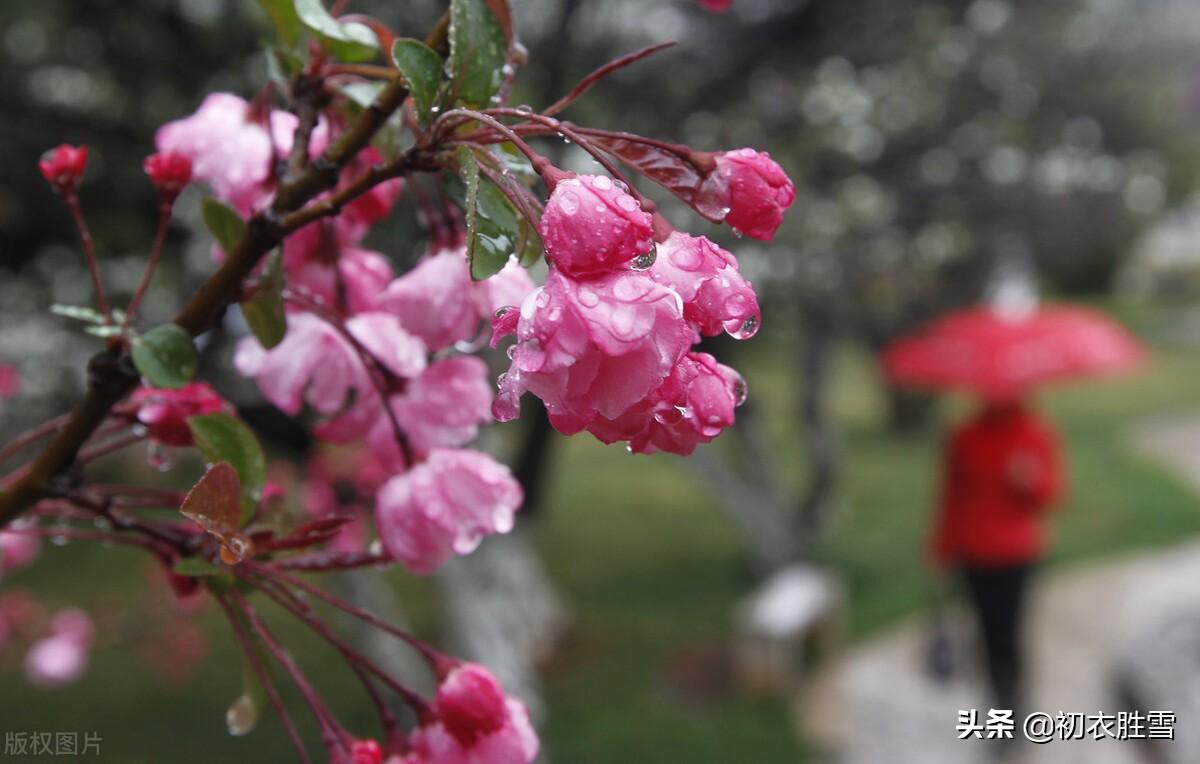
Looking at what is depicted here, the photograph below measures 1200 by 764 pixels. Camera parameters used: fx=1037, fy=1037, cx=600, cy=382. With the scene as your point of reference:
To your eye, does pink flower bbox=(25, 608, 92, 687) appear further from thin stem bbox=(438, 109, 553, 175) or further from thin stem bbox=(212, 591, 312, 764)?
thin stem bbox=(438, 109, 553, 175)

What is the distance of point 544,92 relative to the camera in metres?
3.44

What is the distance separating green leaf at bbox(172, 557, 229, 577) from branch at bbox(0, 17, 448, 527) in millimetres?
99

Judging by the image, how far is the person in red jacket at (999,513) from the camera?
3.71 meters

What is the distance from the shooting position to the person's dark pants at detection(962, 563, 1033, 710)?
154 inches

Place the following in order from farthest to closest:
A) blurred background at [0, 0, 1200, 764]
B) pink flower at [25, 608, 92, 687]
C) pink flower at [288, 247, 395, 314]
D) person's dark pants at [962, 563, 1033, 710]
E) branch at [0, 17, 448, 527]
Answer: person's dark pants at [962, 563, 1033, 710]
blurred background at [0, 0, 1200, 764]
pink flower at [25, 608, 92, 687]
pink flower at [288, 247, 395, 314]
branch at [0, 17, 448, 527]

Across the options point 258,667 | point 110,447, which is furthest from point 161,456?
point 258,667

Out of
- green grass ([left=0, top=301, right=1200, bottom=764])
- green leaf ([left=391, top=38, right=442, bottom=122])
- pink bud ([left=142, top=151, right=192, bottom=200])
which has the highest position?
green leaf ([left=391, top=38, right=442, bottom=122])

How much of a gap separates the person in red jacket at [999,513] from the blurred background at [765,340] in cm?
46

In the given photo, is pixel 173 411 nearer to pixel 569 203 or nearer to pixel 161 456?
pixel 161 456

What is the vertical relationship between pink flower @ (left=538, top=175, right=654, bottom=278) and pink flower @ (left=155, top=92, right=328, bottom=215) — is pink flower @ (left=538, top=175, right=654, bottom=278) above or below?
below

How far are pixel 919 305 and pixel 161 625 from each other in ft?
15.9

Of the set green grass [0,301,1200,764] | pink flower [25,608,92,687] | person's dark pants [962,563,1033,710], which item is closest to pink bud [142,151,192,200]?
green grass [0,301,1200,764]

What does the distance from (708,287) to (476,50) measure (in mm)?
172

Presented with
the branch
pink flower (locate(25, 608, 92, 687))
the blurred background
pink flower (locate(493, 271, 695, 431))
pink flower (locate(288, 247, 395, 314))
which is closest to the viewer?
pink flower (locate(493, 271, 695, 431))
